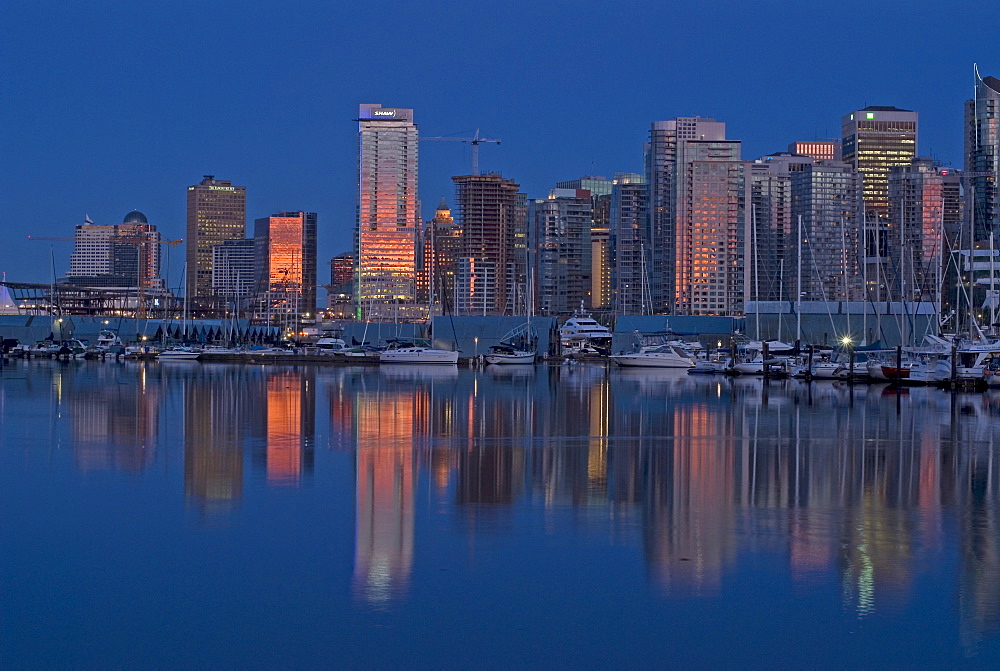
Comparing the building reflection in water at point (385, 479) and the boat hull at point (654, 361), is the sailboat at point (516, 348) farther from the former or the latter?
the building reflection in water at point (385, 479)

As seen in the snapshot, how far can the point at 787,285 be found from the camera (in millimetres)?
199625

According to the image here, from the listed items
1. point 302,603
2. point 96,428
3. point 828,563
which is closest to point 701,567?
point 828,563

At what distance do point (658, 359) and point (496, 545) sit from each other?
2757 inches

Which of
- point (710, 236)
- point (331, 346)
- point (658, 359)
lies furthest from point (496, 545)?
point (710, 236)

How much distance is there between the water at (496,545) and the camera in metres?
13.5

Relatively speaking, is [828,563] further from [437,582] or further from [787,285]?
[787,285]

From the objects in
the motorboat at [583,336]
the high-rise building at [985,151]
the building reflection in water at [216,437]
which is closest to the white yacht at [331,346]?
the motorboat at [583,336]

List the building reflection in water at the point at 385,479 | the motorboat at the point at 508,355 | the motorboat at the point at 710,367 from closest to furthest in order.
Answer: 1. the building reflection in water at the point at 385,479
2. the motorboat at the point at 710,367
3. the motorboat at the point at 508,355

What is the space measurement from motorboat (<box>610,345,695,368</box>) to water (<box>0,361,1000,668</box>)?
50.1 metres

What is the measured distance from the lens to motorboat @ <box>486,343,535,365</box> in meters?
96.8

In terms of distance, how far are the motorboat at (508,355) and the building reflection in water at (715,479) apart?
48.9 m

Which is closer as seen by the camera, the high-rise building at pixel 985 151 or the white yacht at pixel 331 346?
the white yacht at pixel 331 346

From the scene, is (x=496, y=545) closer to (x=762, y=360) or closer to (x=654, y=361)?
(x=762, y=360)

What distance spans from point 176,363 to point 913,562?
8457 cm
